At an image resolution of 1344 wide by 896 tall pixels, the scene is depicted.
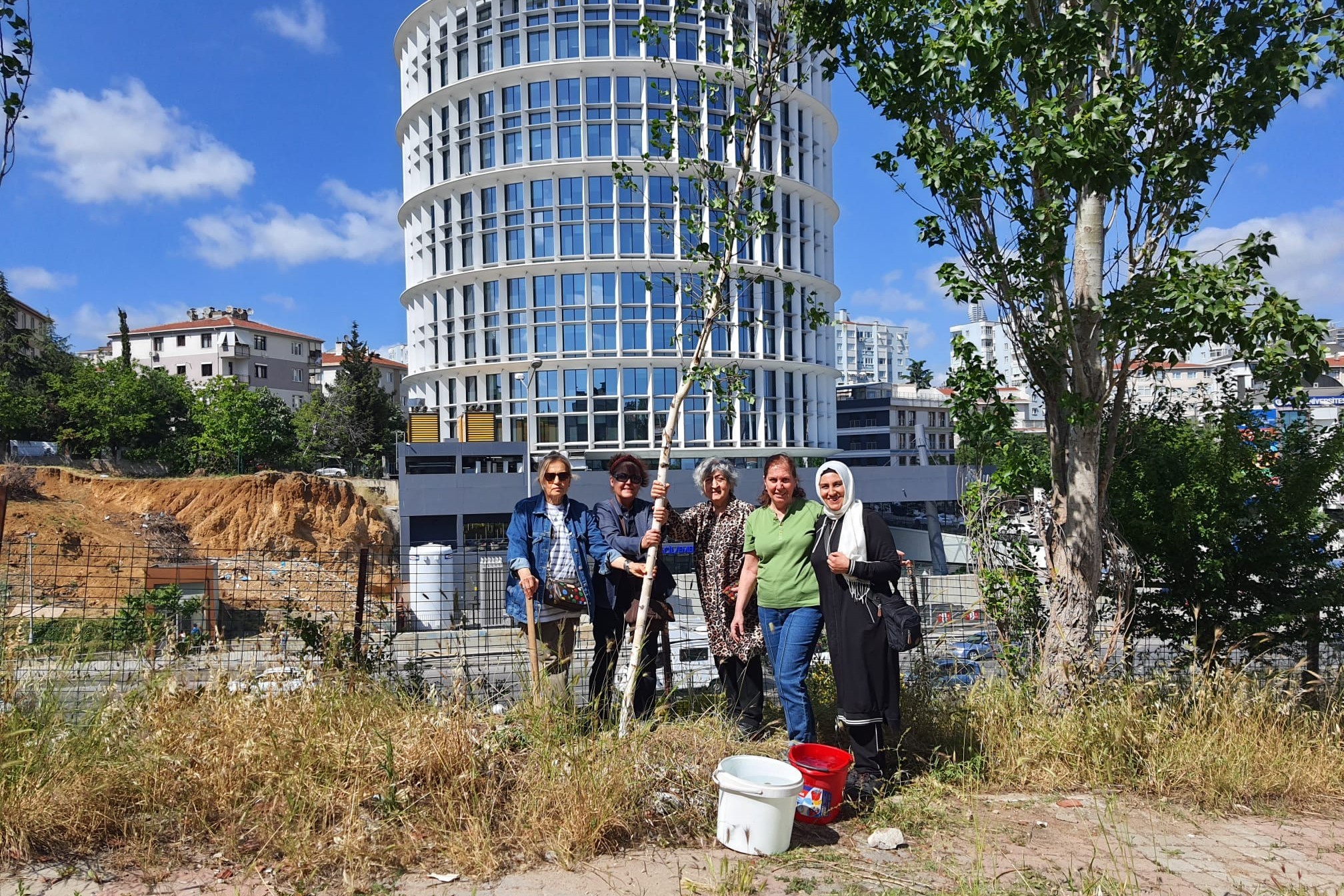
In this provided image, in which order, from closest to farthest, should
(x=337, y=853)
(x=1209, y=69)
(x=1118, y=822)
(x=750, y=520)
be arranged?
(x=337, y=853)
(x=1118, y=822)
(x=750, y=520)
(x=1209, y=69)

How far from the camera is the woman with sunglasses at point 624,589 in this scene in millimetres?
5340

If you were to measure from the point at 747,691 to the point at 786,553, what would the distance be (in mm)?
958

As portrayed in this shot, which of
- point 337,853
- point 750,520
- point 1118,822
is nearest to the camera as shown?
point 337,853

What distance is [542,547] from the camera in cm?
536

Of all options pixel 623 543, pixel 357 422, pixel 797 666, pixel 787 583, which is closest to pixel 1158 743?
pixel 797 666

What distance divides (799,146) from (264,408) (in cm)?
3620

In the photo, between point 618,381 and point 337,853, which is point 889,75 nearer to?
point 337,853

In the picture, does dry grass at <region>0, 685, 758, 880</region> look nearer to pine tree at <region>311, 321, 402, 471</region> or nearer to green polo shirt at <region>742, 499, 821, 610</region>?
green polo shirt at <region>742, 499, 821, 610</region>

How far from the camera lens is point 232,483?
41.6 meters

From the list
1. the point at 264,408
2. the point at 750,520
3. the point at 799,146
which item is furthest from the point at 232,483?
the point at 750,520

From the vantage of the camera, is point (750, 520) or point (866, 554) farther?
point (750, 520)

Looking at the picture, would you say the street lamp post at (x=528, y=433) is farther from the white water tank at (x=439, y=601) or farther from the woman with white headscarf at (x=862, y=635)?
the woman with white headscarf at (x=862, y=635)

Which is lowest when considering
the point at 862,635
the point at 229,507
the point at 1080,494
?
the point at 229,507

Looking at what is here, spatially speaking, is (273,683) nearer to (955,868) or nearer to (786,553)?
(786,553)
